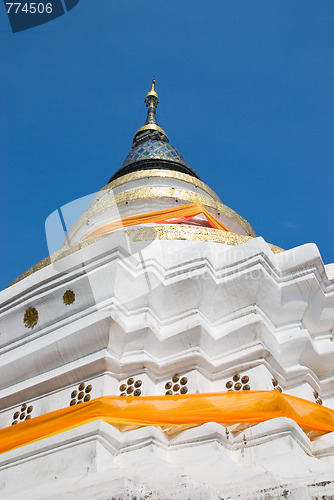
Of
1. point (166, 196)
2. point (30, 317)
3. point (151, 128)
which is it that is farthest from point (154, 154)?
point (30, 317)

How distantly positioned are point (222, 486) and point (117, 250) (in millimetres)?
2923

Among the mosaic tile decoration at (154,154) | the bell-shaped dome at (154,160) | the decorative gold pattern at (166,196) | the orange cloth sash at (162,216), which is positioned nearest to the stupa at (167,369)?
the orange cloth sash at (162,216)

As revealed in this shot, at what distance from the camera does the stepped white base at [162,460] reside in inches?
149

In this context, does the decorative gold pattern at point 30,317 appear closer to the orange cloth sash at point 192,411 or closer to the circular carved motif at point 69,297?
the circular carved motif at point 69,297

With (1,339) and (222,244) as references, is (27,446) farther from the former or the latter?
(222,244)

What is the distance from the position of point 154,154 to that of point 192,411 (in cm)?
1045

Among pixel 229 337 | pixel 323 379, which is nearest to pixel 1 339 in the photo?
pixel 229 337

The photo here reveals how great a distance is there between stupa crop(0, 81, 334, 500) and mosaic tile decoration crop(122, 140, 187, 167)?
7360mm

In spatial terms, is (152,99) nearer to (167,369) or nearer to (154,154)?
(154,154)

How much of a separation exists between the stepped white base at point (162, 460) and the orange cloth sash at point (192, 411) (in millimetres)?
95

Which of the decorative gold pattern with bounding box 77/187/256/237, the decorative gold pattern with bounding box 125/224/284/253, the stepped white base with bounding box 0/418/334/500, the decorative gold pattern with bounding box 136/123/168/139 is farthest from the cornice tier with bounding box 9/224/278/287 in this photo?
the decorative gold pattern with bounding box 136/123/168/139

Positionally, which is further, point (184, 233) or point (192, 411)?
point (184, 233)

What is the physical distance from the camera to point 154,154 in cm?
1434

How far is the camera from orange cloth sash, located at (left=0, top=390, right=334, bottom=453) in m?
4.59
